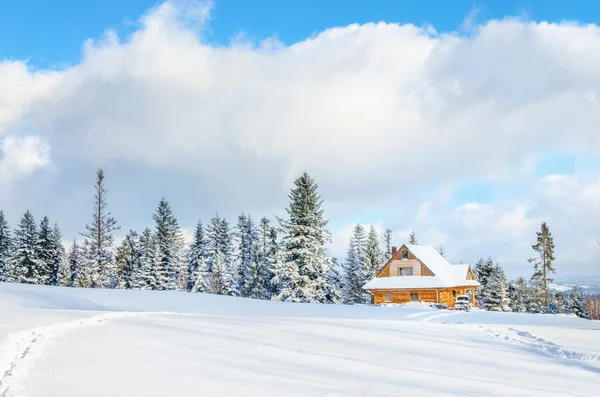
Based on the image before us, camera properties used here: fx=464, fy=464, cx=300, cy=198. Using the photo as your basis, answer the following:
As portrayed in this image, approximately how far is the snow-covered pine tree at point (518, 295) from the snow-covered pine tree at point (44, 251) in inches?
2374

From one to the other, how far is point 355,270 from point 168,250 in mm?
24454

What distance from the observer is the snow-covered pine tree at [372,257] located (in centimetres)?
5942

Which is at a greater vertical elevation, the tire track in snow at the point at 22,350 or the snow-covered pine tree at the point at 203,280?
the tire track in snow at the point at 22,350

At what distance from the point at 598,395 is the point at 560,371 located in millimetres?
1990

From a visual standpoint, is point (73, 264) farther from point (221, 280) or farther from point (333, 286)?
point (333, 286)

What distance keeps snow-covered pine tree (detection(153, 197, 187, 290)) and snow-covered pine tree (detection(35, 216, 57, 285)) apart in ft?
40.7

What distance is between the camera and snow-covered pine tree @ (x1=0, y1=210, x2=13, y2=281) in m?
53.7

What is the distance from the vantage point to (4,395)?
5.97 metres

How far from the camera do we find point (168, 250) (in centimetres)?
5628

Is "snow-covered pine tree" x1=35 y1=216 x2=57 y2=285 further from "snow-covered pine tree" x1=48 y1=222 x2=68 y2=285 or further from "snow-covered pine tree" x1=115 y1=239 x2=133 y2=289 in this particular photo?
"snow-covered pine tree" x1=115 y1=239 x2=133 y2=289

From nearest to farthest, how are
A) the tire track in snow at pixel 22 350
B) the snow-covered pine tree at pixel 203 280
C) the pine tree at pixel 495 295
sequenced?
the tire track in snow at pixel 22 350, the snow-covered pine tree at pixel 203 280, the pine tree at pixel 495 295

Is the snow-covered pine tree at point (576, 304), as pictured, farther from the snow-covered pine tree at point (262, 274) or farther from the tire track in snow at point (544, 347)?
the tire track in snow at point (544, 347)

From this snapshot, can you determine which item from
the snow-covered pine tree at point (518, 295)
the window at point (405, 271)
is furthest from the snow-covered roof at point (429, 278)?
the snow-covered pine tree at point (518, 295)

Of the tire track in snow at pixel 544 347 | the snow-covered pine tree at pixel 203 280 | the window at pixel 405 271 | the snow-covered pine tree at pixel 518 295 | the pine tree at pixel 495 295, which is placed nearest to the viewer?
the tire track in snow at pixel 544 347
